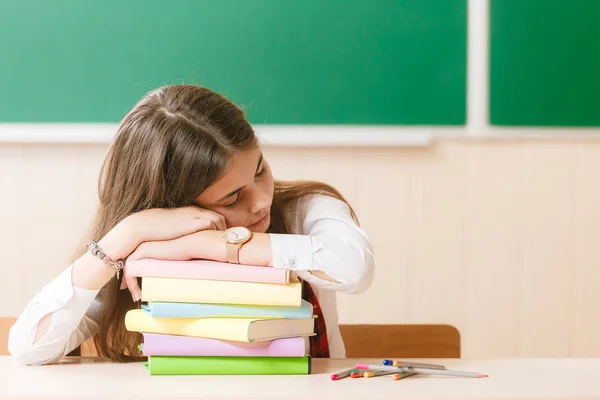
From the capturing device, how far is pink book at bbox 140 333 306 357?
3.65ft

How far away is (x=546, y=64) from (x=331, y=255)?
140 centimetres

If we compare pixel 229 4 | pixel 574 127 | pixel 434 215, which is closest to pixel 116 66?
pixel 229 4

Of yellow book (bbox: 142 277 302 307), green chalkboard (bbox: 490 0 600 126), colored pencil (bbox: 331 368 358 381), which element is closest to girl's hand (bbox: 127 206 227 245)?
yellow book (bbox: 142 277 302 307)

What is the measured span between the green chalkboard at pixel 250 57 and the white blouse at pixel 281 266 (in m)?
1.00

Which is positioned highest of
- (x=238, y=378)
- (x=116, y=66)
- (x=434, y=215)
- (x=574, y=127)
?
(x=116, y=66)

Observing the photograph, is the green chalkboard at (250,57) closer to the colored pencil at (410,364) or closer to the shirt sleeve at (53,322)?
the shirt sleeve at (53,322)

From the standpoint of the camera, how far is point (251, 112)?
2285 millimetres

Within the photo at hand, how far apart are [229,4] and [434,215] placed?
908 millimetres

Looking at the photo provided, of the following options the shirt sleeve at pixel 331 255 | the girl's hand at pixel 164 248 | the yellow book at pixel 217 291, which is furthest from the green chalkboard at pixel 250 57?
the yellow book at pixel 217 291

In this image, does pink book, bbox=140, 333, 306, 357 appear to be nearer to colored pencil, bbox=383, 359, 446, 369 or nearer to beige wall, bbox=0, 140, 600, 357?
colored pencil, bbox=383, 359, 446, 369

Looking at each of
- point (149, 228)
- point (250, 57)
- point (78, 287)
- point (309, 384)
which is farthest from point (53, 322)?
point (250, 57)

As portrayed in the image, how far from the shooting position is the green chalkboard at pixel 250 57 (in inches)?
89.3

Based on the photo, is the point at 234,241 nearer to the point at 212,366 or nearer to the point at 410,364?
the point at 212,366

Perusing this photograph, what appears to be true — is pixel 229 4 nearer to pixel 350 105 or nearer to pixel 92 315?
pixel 350 105
